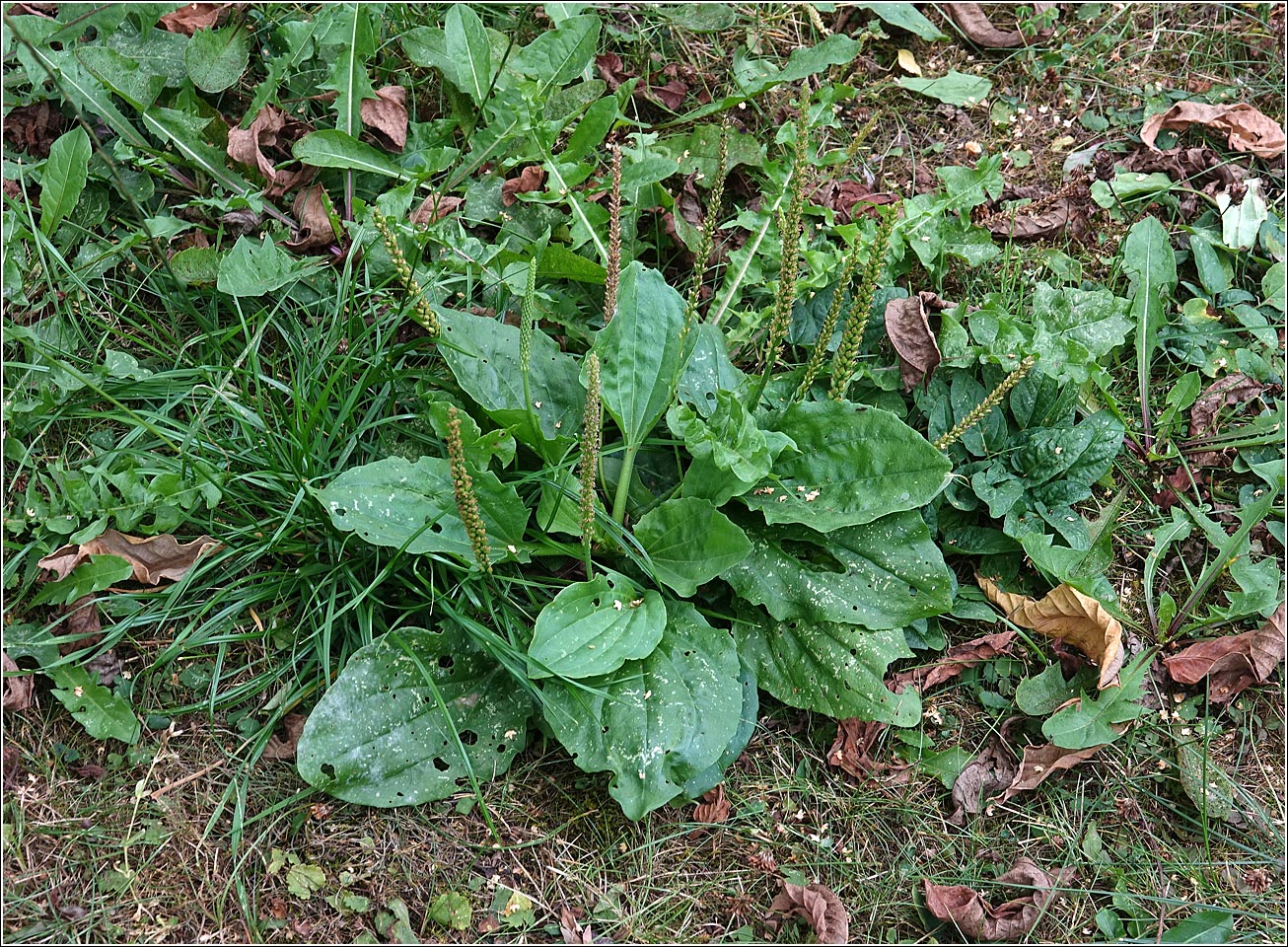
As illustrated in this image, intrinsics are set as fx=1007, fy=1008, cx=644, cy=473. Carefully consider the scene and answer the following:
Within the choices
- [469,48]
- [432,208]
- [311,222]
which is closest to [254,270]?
[311,222]

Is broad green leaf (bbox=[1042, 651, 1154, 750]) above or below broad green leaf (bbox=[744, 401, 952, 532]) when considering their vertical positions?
below

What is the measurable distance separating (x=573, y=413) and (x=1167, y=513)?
6.03 ft

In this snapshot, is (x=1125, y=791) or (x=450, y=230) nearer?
(x=1125, y=791)

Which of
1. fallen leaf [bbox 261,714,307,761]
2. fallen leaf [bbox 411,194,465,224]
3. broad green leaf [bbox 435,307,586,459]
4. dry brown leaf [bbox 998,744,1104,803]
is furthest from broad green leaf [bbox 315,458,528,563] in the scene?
dry brown leaf [bbox 998,744,1104,803]

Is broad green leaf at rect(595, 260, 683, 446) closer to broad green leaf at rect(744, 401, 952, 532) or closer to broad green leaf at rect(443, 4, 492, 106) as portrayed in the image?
broad green leaf at rect(744, 401, 952, 532)

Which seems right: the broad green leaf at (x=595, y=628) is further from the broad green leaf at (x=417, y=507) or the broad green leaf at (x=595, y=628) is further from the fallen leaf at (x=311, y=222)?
the fallen leaf at (x=311, y=222)

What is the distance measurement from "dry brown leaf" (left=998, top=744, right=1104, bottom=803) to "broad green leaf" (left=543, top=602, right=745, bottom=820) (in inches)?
30.0

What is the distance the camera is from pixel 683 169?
329cm

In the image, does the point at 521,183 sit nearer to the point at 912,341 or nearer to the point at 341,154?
the point at 341,154

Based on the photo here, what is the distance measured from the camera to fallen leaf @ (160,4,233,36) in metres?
3.21

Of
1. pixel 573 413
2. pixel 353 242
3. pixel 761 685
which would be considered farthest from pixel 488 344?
pixel 761 685

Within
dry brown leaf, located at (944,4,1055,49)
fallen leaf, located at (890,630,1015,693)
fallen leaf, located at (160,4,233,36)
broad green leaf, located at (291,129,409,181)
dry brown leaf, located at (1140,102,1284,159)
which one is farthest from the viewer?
dry brown leaf, located at (944,4,1055,49)

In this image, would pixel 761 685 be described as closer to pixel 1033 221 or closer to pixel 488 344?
pixel 488 344

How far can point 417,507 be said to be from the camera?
101 inches
